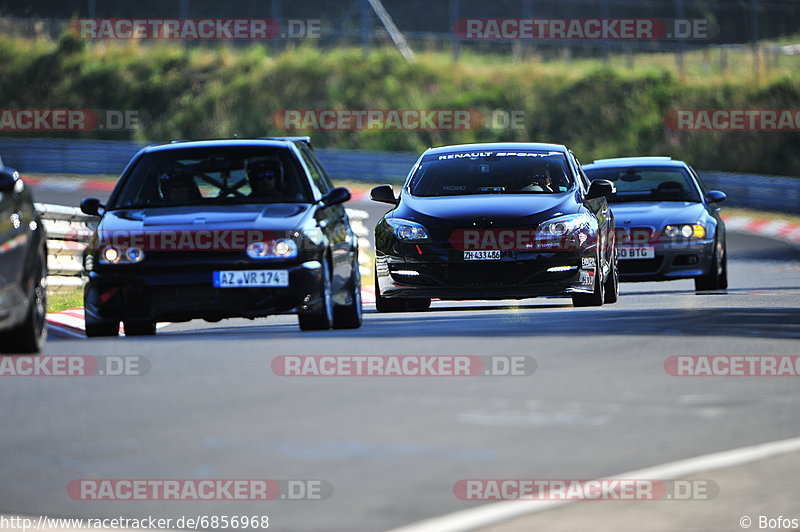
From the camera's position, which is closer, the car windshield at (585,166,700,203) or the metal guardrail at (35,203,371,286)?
the metal guardrail at (35,203,371,286)

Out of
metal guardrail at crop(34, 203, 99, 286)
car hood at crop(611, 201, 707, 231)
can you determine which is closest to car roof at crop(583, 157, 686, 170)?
car hood at crop(611, 201, 707, 231)

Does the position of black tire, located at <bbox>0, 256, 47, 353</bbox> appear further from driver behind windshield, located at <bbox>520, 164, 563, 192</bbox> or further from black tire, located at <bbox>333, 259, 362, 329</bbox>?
driver behind windshield, located at <bbox>520, 164, 563, 192</bbox>

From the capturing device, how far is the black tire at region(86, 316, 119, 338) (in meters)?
4.41

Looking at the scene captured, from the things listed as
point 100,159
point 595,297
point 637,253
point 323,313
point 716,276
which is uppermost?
point 323,313

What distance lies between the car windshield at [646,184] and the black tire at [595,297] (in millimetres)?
5230

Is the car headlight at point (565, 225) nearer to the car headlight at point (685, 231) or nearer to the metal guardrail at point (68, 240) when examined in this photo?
the metal guardrail at point (68, 240)

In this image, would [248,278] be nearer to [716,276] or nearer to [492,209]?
[492,209]

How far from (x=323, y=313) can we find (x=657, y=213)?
355 inches

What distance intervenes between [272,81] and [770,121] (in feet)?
60.4

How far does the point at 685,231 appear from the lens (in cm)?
1429

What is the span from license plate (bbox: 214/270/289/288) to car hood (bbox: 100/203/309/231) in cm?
12

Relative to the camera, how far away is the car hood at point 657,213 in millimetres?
12820

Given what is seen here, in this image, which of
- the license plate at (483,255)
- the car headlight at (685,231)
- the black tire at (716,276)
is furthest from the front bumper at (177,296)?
the black tire at (716,276)
